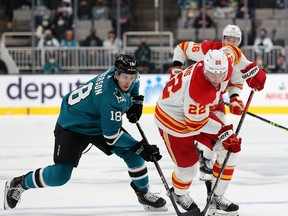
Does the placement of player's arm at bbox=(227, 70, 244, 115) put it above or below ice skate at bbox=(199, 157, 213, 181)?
above

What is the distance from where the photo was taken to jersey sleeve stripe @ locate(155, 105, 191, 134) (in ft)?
16.2

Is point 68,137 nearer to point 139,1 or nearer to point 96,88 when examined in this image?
point 96,88

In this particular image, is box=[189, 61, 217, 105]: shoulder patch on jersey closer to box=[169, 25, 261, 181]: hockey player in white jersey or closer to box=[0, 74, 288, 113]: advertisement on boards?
box=[169, 25, 261, 181]: hockey player in white jersey

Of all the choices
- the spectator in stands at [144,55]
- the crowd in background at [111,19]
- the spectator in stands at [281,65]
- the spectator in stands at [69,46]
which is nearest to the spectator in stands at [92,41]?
the crowd in background at [111,19]

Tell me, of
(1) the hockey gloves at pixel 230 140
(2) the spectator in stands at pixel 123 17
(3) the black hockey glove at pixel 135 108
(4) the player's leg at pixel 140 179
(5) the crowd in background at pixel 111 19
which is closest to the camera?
(1) the hockey gloves at pixel 230 140

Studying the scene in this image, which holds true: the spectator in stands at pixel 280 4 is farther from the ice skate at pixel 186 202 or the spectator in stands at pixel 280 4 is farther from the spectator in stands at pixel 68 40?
the ice skate at pixel 186 202

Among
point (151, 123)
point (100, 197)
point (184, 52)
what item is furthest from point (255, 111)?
point (100, 197)

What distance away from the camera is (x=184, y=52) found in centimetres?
703

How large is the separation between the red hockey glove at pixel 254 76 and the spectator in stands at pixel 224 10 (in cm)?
894

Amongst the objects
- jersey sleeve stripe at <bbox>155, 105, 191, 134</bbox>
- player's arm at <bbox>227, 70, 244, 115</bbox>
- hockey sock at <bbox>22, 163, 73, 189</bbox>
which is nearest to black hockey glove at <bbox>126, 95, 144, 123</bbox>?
jersey sleeve stripe at <bbox>155, 105, 191, 134</bbox>

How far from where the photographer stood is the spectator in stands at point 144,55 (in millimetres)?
13258

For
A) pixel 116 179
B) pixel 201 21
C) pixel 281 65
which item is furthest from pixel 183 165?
pixel 201 21

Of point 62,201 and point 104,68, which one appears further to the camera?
point 104,68

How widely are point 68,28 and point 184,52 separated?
7.41 m
